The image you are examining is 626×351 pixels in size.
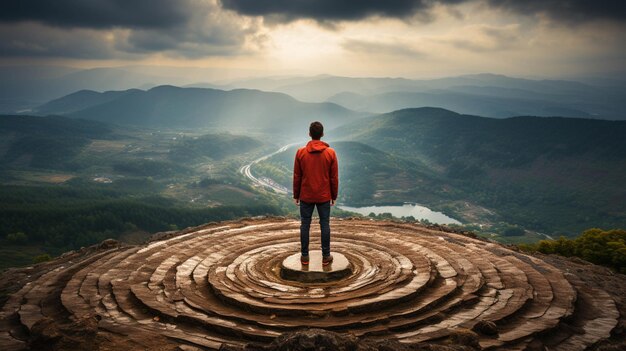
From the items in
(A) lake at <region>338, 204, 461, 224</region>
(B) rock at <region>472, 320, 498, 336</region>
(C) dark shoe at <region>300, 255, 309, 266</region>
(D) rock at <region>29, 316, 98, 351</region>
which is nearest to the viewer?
(D) rock at <region>29, 316, 98, 351</region>

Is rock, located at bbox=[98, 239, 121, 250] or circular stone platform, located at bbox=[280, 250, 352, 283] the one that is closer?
circular stone platform, located at bbox=[280, 250, 352, 283]

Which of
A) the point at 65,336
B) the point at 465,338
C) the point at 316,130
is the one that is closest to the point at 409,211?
the point at 316,130

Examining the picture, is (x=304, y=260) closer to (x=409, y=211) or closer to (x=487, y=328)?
(x=487, y=328)

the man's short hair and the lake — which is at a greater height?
the man's short hair

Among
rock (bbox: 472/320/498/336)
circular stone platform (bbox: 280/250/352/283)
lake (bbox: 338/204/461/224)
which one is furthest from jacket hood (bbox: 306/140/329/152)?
lake (bbox: 338/204/461/224)

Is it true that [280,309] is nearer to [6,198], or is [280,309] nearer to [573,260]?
[573,260]

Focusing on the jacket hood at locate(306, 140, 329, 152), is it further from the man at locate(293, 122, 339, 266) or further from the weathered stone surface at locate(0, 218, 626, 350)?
the weathered stone surface at locate(0, 218, 626, 350)
